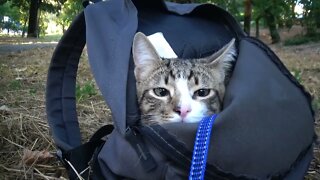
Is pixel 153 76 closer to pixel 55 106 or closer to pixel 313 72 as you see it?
pixel 55 106

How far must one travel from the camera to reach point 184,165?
5.01ft

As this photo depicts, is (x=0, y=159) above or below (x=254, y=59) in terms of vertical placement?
below

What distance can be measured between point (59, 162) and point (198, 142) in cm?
113

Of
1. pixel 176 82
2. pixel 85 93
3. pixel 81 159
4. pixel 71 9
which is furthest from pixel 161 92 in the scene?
pixel 71 9

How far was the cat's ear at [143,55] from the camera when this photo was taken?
192cm

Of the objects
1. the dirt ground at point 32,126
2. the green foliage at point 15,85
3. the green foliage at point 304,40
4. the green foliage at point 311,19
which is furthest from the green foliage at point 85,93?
the green foliage at point 311,19

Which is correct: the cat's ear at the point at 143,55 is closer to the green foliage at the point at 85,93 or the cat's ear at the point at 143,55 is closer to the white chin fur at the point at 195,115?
the white chin fur at the point at 195,115

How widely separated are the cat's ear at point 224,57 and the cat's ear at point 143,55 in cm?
27

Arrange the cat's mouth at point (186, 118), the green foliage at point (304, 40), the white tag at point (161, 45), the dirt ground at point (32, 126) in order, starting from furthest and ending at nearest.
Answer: the green foliage at point (304, 40) < the dirt ground at point (32, 126) < the white tag at point (161, 45) < the cat's mouth at point (186, 118)

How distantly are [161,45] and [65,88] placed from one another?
0.70 metres

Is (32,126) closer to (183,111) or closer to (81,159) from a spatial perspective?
(81,159)

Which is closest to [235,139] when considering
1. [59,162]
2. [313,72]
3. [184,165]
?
[184,165]

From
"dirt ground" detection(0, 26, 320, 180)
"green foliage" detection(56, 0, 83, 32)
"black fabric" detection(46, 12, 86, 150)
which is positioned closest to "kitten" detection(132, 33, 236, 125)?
"black fabric" detection(46, 12, 86, 150)

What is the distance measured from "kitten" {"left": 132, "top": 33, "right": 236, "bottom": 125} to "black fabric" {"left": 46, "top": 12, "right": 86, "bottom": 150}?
1.67 ft
